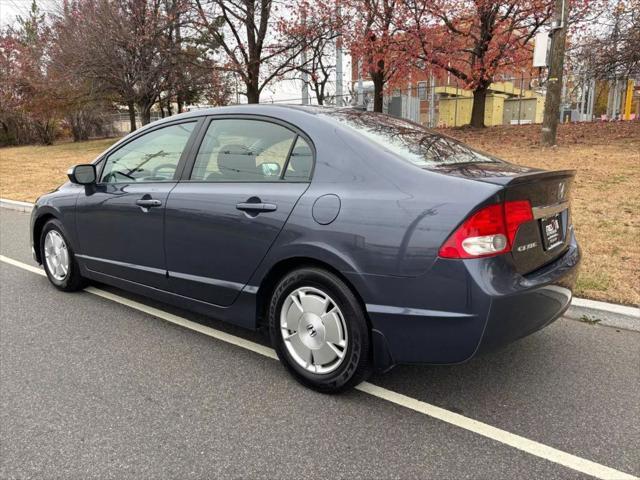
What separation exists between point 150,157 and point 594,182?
7.69 metres

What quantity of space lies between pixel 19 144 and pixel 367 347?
39.9 m

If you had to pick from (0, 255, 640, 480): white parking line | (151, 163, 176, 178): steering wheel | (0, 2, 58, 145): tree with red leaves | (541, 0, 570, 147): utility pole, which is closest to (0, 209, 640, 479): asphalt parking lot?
(0, 255, 640, 480): white parking line

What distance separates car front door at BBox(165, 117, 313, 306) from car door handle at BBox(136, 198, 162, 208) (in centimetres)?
12

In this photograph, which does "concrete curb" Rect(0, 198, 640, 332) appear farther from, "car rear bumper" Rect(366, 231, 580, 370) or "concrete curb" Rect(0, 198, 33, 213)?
"concrete curb" Rect(0, 198, 33, 213)

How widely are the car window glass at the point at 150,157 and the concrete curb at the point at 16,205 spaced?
6961 millimetres

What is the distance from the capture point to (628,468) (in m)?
2.33

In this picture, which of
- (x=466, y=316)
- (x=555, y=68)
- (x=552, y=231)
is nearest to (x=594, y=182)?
(x=555, y=68)

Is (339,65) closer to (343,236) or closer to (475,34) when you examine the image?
(475,34)

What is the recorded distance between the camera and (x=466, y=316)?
2.43 meters

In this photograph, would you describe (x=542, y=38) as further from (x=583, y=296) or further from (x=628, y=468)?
(x=628, y=468)

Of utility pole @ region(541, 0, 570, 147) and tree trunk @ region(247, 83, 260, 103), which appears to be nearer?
utility pole @ region(541, 0, 570, 147)

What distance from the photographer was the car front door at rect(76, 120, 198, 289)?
147 inches

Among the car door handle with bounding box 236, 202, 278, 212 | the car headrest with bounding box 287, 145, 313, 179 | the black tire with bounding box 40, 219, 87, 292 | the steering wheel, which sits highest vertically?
the car headrest with bounding box 287, 145, 313, 179

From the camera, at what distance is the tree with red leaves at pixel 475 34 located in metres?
17.1
